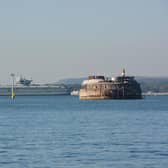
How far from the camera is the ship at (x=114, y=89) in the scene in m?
164

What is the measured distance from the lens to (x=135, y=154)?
36438mm

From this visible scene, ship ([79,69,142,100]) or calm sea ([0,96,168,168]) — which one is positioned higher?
ship ([79,69,142,100])

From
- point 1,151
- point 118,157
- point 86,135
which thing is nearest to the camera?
point 118,157

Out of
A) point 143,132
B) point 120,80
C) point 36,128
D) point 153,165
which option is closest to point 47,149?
point 153,165

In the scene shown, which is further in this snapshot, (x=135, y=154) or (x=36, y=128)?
(x=36, y=128)

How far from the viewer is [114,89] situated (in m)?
166

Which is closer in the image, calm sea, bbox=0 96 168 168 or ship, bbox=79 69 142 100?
calm sea, bbox=0 96 168 168

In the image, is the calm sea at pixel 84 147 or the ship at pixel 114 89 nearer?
the calm sea at pixel 84 147

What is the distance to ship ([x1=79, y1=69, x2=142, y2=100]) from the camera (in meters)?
164

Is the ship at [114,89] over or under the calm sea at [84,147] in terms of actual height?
over

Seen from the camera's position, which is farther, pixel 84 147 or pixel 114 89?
pixel 114 89

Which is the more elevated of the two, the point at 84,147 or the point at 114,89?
the point at 114,89

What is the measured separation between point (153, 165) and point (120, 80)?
438ft

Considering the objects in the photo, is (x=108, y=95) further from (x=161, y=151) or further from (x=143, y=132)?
(x=161, y=151)
